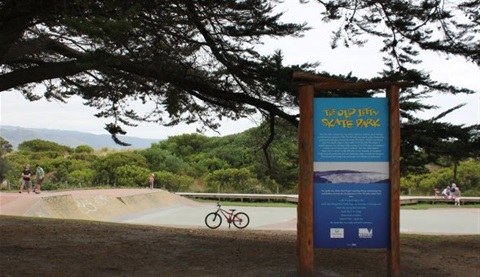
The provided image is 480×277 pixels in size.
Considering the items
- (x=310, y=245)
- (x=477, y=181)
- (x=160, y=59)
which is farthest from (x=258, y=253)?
(x=477, y=181)

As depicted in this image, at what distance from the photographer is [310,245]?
18.4ft

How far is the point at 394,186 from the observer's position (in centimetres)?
562

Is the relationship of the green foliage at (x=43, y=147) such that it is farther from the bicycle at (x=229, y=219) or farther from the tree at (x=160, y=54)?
the tree at (x=160, y=54)

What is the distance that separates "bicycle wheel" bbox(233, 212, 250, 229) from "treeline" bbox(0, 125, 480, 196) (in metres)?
12.4

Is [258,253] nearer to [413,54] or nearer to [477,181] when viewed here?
[413,54]

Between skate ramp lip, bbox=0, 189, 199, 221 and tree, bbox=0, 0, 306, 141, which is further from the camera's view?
skate ramp lip, bbox=0, 189, 199, 221

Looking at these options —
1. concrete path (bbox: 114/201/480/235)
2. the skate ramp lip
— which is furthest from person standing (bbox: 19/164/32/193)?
concrete path (bbox: 114/201/480/235)

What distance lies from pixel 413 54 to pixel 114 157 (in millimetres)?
31332

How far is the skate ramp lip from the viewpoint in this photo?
19.5m

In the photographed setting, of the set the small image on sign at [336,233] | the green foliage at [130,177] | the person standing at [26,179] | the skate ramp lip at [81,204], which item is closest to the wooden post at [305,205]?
the small image on sign at [336,233]

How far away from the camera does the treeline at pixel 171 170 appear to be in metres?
35.5

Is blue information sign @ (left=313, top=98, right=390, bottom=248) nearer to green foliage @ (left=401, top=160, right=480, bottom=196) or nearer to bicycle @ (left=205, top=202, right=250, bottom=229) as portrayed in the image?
bicycle @ (left=205, top=202, right=250, bottom=229)

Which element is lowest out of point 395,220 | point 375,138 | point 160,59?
point 395,220

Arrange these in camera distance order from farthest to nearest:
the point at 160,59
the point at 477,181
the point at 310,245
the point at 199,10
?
the point at 477,181, the point at 160,59, the point at 199,10, the point at 310,245
